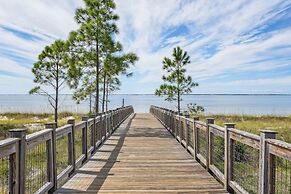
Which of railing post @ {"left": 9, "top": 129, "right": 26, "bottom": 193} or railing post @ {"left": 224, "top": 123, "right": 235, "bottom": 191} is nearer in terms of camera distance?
railing post @ {"left": 9, "top": 129, "right": 26, "bottom": 193}

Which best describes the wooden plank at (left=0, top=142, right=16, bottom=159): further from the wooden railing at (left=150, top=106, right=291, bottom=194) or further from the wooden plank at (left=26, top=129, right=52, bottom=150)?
the wooden railing at (left=150, top=106, right=291, bottom=194)

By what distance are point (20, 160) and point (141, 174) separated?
9.13ft

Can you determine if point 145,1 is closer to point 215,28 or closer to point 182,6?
point 182,6

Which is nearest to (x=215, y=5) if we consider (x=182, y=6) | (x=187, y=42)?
(x=182, y=6)

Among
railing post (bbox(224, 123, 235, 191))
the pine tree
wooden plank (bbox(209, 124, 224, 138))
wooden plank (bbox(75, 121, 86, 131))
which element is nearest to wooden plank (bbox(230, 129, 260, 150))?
railing post (bbox(224, 123, 235, 191))

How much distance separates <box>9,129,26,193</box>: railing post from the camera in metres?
3.31

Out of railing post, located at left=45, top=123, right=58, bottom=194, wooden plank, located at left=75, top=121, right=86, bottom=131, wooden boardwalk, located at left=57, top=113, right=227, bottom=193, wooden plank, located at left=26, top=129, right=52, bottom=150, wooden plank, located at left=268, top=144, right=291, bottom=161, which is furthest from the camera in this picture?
wooden plank, located at left=75, top=121, right=86, bottom=131

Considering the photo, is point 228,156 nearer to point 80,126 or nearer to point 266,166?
point 266,166

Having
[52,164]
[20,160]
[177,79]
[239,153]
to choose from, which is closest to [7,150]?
[20,160]

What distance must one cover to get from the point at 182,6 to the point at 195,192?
395 inches

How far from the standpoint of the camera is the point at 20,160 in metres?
3.38

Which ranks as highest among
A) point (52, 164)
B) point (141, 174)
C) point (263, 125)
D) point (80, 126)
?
point (80, 126)

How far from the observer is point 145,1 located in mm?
12805

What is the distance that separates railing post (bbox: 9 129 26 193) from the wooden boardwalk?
4.39 feet
